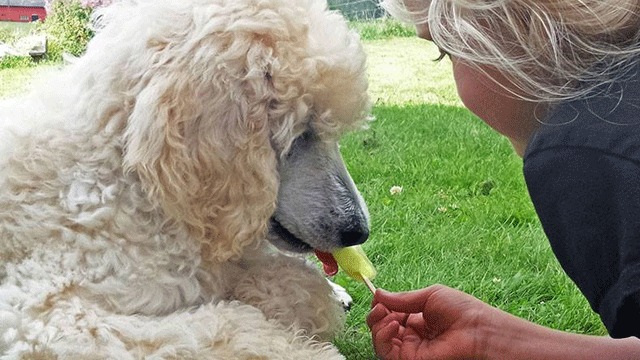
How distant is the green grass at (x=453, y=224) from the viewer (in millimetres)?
3400

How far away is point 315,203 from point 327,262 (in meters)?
0.33

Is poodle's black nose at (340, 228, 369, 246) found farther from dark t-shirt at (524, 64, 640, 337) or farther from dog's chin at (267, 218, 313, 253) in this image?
dark t-shirt at (524, 64, 640, 337)

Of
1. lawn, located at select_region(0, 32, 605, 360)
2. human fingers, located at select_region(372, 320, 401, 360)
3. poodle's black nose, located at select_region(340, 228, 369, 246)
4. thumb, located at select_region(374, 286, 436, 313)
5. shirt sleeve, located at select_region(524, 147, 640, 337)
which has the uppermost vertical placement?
shirt sleeve, located at select_region(524, 147, 640, 337)

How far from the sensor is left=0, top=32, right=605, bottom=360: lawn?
3.40 meters

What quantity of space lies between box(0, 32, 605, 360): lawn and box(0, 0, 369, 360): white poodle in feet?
1.58

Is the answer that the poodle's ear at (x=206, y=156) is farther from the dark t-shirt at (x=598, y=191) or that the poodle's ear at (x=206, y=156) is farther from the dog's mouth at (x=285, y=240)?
the dark t-shirt at (x=598, y=191)

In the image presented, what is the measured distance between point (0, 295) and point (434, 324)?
123 cm

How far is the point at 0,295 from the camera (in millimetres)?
2295

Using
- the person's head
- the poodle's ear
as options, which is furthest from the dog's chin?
Result: the person's head

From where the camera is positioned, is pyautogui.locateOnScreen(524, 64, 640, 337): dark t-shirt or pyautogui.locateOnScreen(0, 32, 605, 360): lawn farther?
pyautogui.locateOnScreen(0, 32, 605, 360): lawn

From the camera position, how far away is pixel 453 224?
429 centimetres

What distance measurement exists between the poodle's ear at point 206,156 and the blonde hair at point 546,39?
0.52 meters

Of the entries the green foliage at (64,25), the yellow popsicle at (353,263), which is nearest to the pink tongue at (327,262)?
the yellow popsicle at (353,263)

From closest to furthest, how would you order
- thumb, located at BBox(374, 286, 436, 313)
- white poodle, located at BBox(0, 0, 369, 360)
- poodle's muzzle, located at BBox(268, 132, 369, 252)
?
1. white poodle, located at BBox(0, 0, 369, 360)
2. poodle's muzzle, located at BBox(268, 132, 369, 252)
3. thumb, located at BBox(374, 286, 436, 313)
